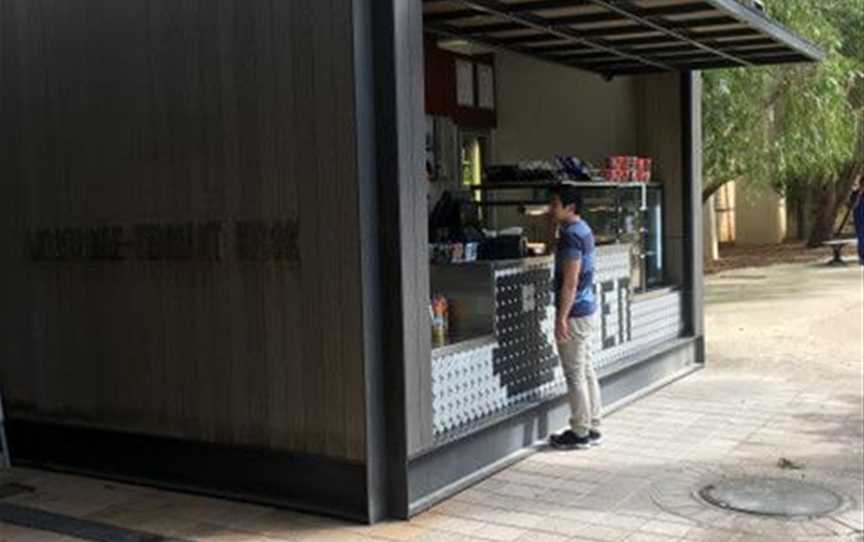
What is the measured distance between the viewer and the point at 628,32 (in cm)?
817

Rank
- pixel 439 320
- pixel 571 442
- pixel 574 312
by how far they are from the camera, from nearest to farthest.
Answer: pixel 439 320 → pixel 574 312 → pixel 571 442

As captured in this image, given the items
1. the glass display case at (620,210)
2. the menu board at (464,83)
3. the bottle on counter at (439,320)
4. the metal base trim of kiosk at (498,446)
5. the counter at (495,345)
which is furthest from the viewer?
the menu board at (464,83)

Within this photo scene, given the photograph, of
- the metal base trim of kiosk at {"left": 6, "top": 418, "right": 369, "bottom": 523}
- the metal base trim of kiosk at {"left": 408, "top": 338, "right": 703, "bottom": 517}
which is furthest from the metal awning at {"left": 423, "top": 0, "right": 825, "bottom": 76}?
the metal base trim of kiosk at {"left": 6, "top": 418, "right": 369, "bottom": 523}

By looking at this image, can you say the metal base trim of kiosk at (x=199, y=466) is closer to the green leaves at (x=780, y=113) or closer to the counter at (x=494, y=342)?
the counter at (x=494, y=342)

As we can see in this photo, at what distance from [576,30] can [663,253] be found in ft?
9.53

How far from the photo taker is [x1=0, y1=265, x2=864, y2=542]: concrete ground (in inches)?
211

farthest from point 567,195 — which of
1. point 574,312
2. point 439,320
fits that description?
point 439,320

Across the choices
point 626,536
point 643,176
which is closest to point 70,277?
point 626,536

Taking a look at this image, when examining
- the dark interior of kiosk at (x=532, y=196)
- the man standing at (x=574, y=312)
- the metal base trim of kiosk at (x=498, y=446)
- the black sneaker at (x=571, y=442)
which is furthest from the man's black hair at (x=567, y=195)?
the black sneaker at (x=571, y=442)

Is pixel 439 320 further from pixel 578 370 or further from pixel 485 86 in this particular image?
pixel 485 86

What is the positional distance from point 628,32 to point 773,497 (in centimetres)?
391

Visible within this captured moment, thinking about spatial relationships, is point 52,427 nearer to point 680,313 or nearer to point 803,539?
point 803,539

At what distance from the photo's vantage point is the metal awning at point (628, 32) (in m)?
7.27

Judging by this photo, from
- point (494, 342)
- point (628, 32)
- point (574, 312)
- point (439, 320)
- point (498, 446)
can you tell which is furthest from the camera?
point (628, 32)
